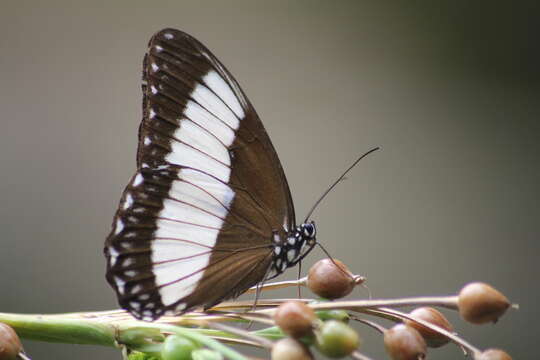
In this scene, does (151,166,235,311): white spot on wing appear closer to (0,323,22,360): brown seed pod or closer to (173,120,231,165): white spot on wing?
(173,120,231,165): white spot on wing

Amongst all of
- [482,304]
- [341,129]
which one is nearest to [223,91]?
[482,304]

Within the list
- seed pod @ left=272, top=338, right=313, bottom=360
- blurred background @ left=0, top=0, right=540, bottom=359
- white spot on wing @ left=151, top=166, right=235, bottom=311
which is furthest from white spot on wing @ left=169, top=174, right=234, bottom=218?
blurred background @ left=0, top=0, right=540, bottom=359

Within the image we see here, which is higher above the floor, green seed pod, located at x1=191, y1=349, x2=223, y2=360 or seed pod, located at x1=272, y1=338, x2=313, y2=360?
seed pod, located at x1=272, y1=338, x2=313, y2=360

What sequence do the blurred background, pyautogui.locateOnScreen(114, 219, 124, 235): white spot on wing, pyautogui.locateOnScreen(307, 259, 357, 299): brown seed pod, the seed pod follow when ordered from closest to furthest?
the seed pod, pyautogui.locateOnScreen(307, 259, 357, 299): brown seed pod, pyautogui.locateOnScreen(114, 219, 124, 235): white spot on wing, the blurred background

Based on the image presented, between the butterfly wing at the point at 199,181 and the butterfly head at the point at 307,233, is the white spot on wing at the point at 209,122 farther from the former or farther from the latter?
the butterfly head at the point at 307,233

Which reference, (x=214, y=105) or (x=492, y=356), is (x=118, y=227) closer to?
(x=214, y=105)

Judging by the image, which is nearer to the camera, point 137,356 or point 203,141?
point 137,356
